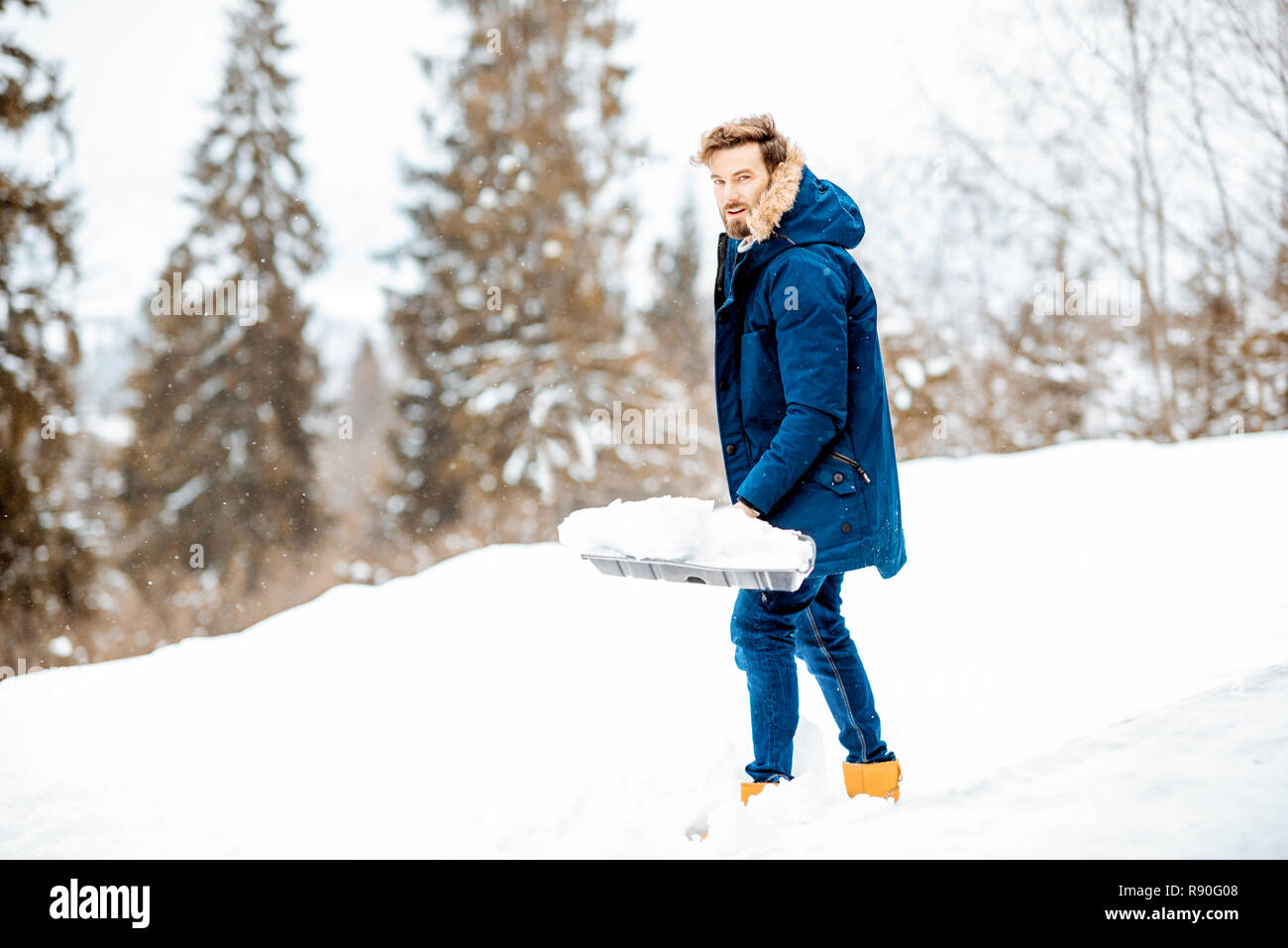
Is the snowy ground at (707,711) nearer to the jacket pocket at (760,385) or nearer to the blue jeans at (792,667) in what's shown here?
the blue jeans at (792,667)

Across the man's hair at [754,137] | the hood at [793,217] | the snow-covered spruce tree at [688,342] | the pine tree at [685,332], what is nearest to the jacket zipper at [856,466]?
the hood at [793,217]

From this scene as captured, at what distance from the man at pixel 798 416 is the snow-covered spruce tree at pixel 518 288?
12493 millimetres

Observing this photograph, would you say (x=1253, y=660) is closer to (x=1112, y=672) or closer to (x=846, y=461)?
(x=1112, y=672)

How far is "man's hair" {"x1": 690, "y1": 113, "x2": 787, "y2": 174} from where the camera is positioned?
2.34 metres

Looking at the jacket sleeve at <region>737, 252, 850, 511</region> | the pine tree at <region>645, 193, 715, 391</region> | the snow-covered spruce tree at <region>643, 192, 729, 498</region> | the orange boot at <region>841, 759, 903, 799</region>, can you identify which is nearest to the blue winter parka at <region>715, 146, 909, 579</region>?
the jacket sleeve at <region>737, 252, 850, 511</region>

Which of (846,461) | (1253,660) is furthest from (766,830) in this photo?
(1253,660)

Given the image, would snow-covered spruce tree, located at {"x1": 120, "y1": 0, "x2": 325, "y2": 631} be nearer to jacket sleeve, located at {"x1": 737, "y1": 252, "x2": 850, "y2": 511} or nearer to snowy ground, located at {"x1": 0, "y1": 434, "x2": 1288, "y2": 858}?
snowy ground, located at {"x1": 0, "y1": 434, "x2": 1288, "y2": 858}

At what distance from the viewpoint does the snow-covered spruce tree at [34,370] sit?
11.9 meters

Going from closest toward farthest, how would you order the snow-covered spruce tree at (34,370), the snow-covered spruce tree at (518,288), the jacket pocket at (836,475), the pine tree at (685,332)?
1. the jacket pocket at (836,475)
2. the snow-covered spruce tree at (34,370)
3. the snow-covered spruce tree at (518,288)
4. the pine tree at (685,332)

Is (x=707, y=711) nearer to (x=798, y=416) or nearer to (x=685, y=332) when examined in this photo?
(x=798, y=416)

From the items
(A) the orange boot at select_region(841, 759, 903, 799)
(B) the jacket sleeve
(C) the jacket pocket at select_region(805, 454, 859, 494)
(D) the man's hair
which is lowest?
(A) the orange boot at select_region(841, 759, 903, 799)

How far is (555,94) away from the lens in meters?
15.8

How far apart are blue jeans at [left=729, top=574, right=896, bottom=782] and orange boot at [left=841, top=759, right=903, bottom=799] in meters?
0.03

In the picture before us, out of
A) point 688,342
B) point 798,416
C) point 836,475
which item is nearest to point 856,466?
point 836,475
